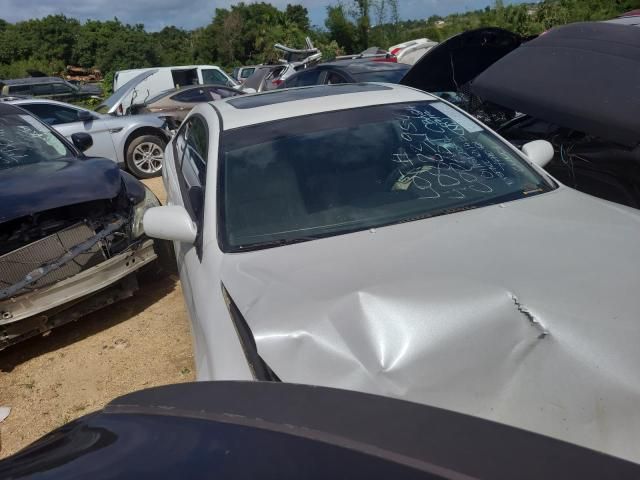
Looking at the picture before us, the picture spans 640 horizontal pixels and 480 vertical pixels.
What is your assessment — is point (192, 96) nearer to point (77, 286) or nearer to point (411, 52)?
point (411, 52)

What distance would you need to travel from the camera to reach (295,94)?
11.9ft

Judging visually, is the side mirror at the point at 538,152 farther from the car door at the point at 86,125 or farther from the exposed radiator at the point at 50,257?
the car door at the point at 86,125

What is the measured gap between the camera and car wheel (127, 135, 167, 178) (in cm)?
899

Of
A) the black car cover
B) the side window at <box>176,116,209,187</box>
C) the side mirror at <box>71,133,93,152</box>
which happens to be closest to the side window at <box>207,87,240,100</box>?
the side mirror at <box>71,133,93,152</box>

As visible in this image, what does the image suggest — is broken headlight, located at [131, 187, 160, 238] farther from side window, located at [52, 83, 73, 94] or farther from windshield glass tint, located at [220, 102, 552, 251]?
side window, located at [52, 83, 73, 94]

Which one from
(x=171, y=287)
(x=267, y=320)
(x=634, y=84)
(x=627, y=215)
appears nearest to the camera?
(x=267, y=320)

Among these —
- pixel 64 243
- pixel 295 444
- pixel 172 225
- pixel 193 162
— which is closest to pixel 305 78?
pixel 193 162

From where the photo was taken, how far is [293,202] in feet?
8.76

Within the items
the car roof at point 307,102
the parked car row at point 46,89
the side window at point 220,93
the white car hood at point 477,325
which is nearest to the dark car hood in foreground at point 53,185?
the car roof at point 307,102

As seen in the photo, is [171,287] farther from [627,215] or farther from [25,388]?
[627,215]

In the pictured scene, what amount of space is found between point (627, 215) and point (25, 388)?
3533mm

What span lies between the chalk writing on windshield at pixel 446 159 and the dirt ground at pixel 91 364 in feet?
5.95

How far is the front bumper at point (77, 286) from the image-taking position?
3.46 m

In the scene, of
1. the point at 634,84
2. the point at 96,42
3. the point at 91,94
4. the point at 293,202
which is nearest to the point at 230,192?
the point at 293,202
